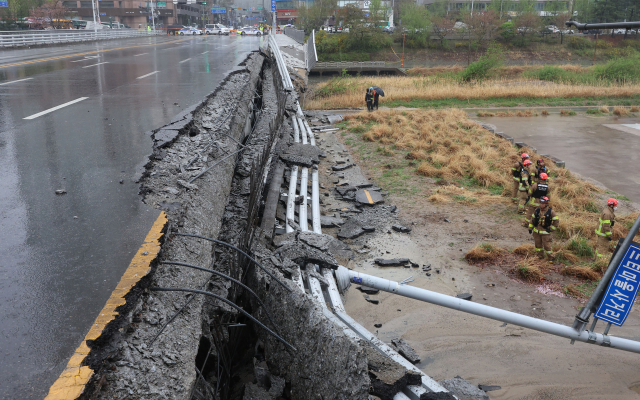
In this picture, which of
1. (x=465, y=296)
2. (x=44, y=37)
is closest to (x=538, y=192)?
(x=465, y=296)

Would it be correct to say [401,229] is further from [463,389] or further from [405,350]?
[463,389]

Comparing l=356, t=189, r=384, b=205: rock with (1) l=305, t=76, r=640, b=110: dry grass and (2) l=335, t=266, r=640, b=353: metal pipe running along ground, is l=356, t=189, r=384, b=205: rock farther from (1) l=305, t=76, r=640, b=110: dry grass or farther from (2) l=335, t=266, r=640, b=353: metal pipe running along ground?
(1) l=305, t=76, r=640, b=110: dry grass

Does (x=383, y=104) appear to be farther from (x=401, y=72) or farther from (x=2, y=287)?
(x=401, y=72)

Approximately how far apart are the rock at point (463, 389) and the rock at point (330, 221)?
439cm

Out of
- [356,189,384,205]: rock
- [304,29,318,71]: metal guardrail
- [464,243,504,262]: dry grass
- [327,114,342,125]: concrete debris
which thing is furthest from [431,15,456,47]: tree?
[464,243,504,262]: dry grass

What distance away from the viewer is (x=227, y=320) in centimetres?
417

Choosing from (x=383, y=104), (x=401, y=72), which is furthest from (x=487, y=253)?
(x=401, y=72)

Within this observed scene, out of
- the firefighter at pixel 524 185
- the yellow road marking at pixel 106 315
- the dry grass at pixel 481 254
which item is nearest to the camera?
the yellow road marking at pixel 106 315

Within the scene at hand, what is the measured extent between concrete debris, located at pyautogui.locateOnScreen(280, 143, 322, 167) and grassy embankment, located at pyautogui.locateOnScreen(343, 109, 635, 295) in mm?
2079

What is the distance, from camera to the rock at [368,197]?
10.1 meters

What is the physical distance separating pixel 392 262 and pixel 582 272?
2.93 meters

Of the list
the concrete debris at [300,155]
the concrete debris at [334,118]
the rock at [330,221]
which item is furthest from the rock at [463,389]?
the concrete debris at [334,118]

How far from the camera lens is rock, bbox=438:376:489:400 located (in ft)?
14.1

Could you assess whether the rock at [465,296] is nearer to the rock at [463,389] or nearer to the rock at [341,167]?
the rock at [463,389]
